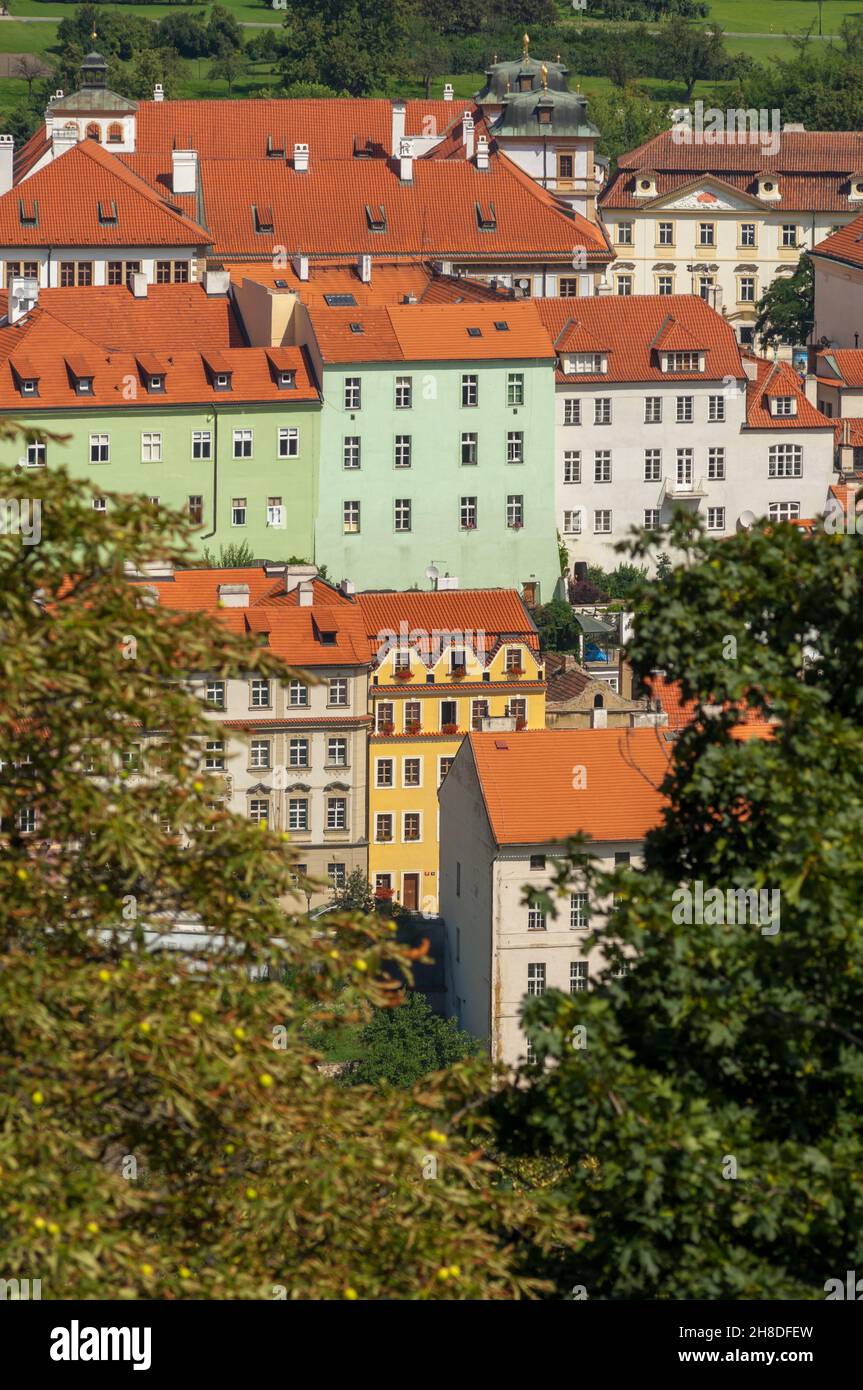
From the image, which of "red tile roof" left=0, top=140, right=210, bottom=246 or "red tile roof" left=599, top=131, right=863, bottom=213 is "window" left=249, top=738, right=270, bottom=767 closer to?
"red tile roof" left=0, top=140, right=210, bottom=246

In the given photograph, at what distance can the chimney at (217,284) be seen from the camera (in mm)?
87188

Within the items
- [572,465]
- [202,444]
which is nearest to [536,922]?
[202,444]

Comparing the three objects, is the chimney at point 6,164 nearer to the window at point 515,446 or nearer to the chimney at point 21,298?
the chimney at point 21,298

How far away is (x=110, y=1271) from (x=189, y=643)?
151 inches

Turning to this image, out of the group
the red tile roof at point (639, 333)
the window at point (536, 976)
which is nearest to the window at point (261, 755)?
the window at point (536, 976)

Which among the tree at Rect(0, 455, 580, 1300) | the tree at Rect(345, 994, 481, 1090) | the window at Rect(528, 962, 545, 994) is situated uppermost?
the window at Rect(528, 962, 545, 994)

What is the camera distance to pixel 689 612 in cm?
2081

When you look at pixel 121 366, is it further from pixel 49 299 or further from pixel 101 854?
pixel 101 854

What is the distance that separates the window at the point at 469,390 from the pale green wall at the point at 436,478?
0.41ft

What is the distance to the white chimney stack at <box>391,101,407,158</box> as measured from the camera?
372ft

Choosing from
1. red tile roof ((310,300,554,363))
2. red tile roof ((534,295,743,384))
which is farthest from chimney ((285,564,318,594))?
red tile roof ((534,295,743,384))

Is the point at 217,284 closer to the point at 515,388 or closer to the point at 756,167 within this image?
the point at 515,388

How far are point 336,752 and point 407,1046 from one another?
12.2 metres

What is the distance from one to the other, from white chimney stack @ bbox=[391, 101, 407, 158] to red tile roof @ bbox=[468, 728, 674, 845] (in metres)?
56.3
